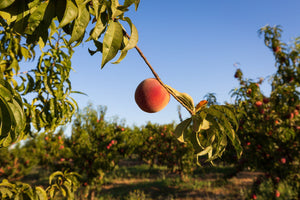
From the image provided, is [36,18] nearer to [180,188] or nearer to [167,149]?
[180,188]

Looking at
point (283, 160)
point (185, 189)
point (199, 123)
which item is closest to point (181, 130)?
point (199, 123)

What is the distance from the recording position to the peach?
0.91 metres

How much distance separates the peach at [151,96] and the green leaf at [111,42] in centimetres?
36

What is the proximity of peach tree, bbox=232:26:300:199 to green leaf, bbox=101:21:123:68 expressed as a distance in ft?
10.8

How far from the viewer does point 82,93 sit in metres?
1.91

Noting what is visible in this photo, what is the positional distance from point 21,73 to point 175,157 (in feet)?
28.5

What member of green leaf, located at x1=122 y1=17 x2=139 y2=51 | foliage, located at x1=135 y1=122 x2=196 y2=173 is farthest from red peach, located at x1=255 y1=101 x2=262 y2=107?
foliage, located at x1=135 y1=122 x2=196 y2=173

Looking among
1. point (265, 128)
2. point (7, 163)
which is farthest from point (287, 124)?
point (7, 163)

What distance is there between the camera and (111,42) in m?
0.56

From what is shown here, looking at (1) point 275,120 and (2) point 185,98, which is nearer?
(2) point 185,98

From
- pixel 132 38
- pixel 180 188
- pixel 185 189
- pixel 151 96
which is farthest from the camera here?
pixel 180 188

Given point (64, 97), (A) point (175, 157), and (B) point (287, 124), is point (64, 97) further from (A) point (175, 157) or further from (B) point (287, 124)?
(A) point (175, 157)

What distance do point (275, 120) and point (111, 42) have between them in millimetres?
3990

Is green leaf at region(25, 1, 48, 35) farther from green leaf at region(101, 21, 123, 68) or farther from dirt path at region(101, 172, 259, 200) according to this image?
dirt path at region(101, 172, 259, 200)
